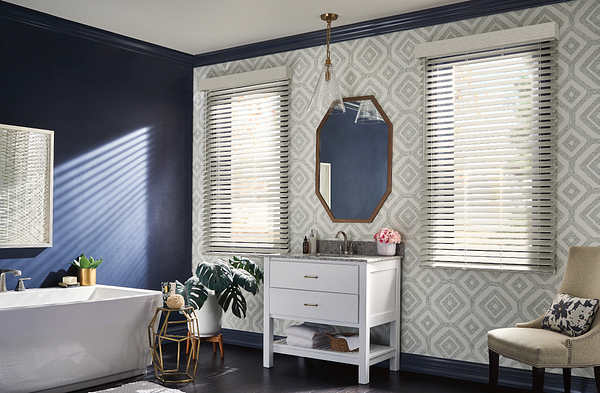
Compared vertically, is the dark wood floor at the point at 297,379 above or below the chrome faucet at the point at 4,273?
below

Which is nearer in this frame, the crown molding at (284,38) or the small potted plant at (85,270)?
the crown molding at (284,38)

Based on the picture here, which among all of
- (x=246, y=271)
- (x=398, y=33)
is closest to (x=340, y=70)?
(x=398, y=33)

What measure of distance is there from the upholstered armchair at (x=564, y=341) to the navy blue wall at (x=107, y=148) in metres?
3.02

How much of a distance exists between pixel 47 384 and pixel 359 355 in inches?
75.6

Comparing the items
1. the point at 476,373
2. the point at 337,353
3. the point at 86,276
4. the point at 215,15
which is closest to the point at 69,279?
the point at 86,276

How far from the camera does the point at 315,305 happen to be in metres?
3.84

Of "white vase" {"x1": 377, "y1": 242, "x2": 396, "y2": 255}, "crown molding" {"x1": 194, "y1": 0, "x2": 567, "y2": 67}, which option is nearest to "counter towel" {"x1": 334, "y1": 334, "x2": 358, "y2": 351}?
"white vase" {"x1": 377, "y1": 242, "x2": 396, "y2": 255}

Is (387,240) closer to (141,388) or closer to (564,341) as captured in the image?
(564,341)

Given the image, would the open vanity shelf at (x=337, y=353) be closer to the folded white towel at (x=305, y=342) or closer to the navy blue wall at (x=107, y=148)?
the folded white towel at (x=305, y=342)

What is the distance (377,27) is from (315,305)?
2.14m

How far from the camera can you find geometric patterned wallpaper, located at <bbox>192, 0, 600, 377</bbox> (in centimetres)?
349

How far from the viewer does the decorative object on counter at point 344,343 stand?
379cm

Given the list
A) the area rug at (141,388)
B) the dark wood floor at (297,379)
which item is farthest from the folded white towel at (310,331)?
the area rug at (141,388)

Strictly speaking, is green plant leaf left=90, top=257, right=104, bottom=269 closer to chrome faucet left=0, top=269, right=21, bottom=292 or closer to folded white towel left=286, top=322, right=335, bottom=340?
chrome faucet left=0, top=269, right=21, bottom=292
